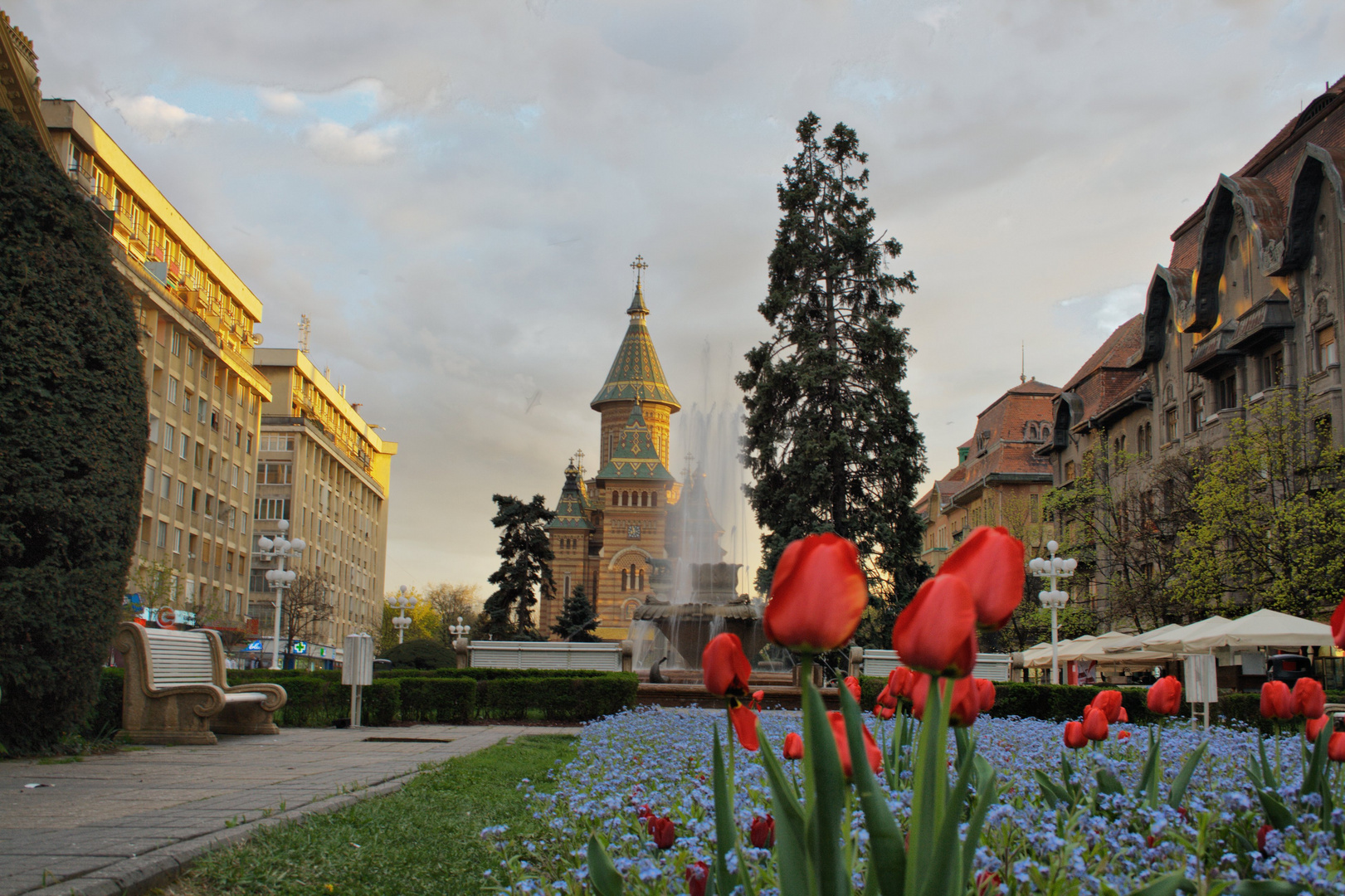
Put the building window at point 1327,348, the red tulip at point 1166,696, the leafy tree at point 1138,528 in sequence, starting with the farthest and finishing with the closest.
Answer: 1. the leafy tree at point 1138,528
2. the building window at point 1327,348
3. the red tulip at point 1166,696

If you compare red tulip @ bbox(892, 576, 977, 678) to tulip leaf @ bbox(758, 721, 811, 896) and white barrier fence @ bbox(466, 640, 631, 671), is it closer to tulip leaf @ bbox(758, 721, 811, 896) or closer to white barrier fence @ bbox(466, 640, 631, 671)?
tulip leaf @ bbox(758, 721, 811, 896)

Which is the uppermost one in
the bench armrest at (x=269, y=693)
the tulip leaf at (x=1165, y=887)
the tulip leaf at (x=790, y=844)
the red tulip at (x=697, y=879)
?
the tulip leaf at (x=790, y=844)

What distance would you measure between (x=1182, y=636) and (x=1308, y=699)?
17.1 m

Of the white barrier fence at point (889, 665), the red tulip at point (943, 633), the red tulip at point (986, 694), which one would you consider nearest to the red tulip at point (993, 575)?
the red tulip at point (943, 633)

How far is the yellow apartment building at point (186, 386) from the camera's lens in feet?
153

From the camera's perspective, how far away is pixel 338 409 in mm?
97500

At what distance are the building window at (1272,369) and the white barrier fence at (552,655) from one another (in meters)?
22.1

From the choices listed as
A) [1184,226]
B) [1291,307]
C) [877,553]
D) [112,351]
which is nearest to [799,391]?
[877,553]

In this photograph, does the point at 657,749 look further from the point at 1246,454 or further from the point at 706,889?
the point at 1246,454

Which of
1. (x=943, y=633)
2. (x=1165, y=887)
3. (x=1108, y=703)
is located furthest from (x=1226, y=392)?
(x=943, y=633)

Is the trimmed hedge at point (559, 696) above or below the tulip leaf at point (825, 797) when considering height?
below

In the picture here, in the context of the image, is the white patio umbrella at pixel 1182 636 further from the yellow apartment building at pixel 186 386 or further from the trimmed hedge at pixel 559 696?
the yellow apartment building at pixel 186 386

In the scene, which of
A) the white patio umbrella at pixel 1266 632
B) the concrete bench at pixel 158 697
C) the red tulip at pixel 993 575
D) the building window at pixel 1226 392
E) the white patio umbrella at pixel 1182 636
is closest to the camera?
the red tulip at pixel 993 575

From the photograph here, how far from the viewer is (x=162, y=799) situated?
22.4 feet
